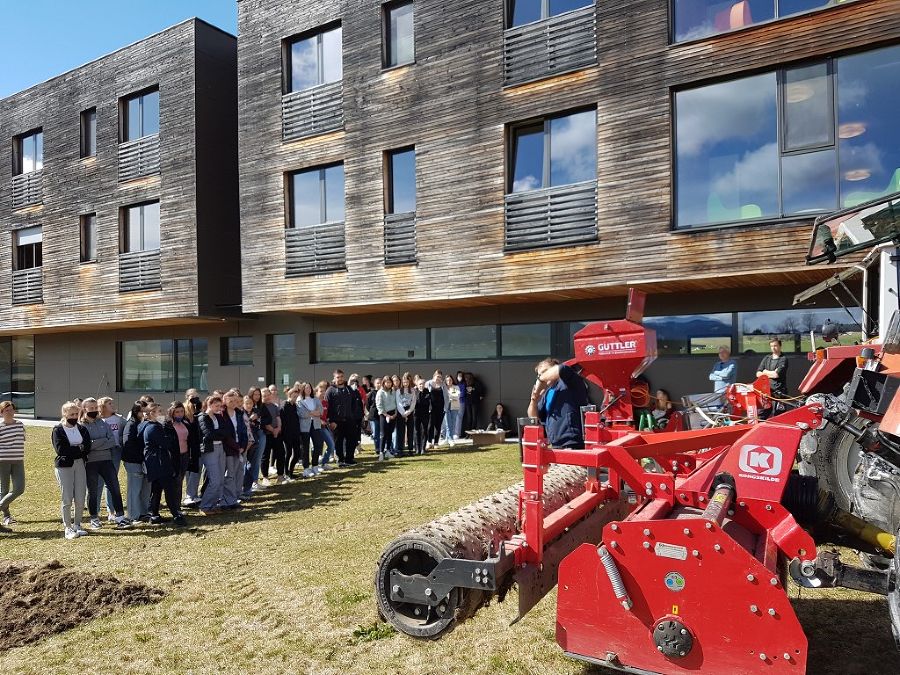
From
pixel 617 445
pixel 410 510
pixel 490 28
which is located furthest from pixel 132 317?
pixel 617 445

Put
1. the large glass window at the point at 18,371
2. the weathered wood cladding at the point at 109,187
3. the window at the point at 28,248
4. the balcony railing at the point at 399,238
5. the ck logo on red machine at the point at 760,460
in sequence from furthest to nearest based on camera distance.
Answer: the large glass window at the point at 18,371 → the window at the point at 28,248 → the weathered wood cladding at the point at 109,187 → the balcony railing at the point at 399,238 → the ck logo on red machine at the point at 760,460

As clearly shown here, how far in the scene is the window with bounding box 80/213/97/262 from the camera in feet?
71.8

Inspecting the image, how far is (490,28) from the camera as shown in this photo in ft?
46.0

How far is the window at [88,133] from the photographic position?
22.0 meters

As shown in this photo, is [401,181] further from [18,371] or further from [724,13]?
[18,371]

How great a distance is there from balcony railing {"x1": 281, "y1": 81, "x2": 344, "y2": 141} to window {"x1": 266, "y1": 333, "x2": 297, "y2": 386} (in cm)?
618

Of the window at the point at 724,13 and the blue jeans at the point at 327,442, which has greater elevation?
the window at the point at 724,13

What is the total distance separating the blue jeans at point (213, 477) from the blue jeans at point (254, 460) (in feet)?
3.26

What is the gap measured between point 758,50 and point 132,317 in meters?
18.3

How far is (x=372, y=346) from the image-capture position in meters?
18.6

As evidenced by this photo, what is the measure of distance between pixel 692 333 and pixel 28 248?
2301 cm

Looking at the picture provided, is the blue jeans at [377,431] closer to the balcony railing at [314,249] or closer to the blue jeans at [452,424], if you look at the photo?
the blue jeans at [452,424]

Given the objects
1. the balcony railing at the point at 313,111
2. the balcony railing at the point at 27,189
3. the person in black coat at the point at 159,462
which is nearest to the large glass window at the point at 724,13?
the balcony railing at the point at 313,111

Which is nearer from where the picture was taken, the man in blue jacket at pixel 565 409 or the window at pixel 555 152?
the man in blue jacket at pixel 565 409
